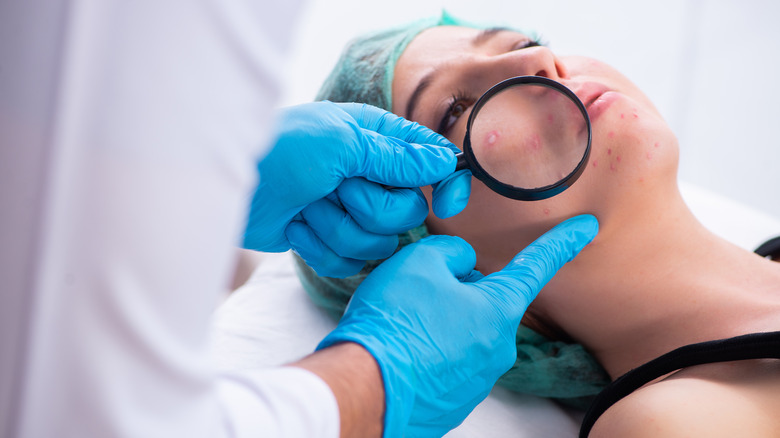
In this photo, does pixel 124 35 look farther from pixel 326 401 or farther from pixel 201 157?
pixel 326 401

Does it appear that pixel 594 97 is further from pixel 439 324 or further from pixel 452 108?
pixel 439 324

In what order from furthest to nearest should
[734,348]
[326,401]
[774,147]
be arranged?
[774,147]
[734,348]
[326,401]

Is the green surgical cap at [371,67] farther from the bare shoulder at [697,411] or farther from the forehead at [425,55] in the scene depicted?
the bare shoulder at [697,411]

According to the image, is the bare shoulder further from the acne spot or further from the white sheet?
the acne spot

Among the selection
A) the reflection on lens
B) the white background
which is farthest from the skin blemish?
the white background

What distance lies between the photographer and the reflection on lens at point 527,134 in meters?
1.45

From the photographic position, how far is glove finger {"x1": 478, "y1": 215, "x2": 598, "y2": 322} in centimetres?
136

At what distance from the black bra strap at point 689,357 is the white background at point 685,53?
2434 mm

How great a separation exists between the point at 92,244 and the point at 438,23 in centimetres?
175

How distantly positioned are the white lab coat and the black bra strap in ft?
3.75

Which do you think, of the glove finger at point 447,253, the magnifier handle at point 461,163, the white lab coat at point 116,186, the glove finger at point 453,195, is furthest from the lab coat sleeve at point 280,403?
the magnifier handle at point 461,163

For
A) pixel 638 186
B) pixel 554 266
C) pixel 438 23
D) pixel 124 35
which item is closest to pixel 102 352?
pixel 124 35

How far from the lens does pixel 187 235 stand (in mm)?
670

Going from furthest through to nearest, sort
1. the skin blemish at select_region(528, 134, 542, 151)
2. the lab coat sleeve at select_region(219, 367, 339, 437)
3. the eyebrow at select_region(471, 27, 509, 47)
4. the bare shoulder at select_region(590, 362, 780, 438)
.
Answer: the eyebrow at select_region(471, 27, 509, 47), the skin blemish at select_region(528, 134, 542, 151), the bare shoulder at select_region(590, 362, 780, 438), the lab coat sleeve at select_region(219, 367, 339, 437)
